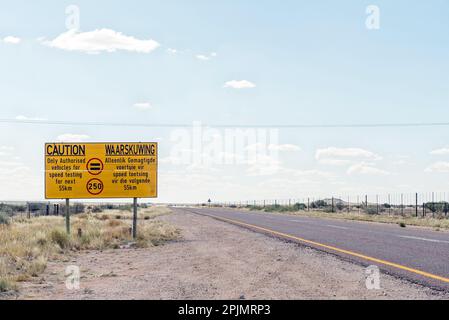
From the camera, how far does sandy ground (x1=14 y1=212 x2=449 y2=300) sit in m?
9.03

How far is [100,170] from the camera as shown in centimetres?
2200

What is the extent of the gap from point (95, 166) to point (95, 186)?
0.75 m

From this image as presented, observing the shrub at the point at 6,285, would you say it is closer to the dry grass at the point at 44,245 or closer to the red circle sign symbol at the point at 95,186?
the dry grass at the point at 44,245

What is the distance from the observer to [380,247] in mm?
16281

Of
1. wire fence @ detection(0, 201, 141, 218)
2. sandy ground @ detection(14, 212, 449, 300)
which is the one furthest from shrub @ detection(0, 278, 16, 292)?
wire fence @ detection(0, 201, 141, 218)

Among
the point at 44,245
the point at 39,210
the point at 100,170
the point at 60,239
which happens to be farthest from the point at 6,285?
the point at 39,210

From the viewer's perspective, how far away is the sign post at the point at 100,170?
21875 millimetres

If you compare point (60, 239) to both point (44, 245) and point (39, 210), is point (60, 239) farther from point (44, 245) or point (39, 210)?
point (39, 210)
